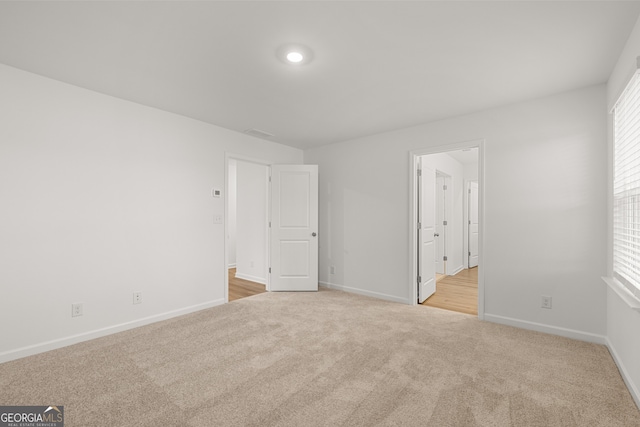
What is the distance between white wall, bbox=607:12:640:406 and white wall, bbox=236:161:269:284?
4278mm

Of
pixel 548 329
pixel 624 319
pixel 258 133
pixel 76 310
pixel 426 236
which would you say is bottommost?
pixel 548 329

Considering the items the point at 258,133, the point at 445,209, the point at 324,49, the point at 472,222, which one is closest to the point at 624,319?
the point at 324,49

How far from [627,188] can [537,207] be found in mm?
864

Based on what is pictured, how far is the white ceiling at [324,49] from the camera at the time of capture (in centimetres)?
173

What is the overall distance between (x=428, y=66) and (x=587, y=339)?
115 inches

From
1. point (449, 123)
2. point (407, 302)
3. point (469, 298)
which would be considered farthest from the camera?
point (469, 298)

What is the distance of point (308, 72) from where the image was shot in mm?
2439

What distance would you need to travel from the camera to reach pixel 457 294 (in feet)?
14.9

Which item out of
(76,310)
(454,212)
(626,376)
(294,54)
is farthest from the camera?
(454,212)

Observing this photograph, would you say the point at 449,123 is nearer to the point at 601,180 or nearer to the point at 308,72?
the point at 601,180

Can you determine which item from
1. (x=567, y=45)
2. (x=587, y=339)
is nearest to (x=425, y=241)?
(x=587, y=339)

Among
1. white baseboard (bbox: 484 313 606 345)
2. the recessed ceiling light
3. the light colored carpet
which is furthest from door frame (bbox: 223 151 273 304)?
white baseboard (bbox: 484 313 606 345)

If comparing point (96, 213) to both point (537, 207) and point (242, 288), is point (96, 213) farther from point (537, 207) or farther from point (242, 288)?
point (537, 207)

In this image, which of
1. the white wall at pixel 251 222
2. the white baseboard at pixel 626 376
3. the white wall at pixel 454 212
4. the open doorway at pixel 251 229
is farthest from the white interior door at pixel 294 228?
the white baseboard at pixel 626 376
